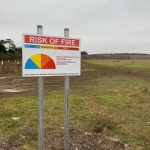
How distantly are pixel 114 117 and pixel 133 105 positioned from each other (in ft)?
8.13

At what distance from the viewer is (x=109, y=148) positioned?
7426 millimetres

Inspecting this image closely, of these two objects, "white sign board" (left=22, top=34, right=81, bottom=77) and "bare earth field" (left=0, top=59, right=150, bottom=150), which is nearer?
"white sign board" (left=22, top=34, right=81, bottom=77)

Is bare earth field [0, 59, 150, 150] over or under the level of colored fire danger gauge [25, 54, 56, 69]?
under

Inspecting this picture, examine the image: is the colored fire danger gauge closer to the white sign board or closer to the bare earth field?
the white sign board

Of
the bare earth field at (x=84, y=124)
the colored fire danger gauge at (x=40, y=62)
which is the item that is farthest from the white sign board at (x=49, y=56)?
the bare earth field at (x=84, y=124)

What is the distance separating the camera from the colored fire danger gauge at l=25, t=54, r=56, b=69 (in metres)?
5.80

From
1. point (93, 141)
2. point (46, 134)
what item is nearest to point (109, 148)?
point (93, 141)

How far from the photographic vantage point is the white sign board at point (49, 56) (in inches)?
227

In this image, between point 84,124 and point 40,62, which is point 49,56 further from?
point 84,124

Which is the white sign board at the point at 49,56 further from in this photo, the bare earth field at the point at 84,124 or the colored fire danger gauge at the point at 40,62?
the bare earth field at the point at 84,124

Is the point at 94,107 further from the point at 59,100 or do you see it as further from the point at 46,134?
the point at 46,134

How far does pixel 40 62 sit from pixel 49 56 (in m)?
0.20

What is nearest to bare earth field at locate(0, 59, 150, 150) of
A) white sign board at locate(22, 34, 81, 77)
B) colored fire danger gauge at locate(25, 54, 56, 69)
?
white sign board at locate(22, 34, 81, 77)

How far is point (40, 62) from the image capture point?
595cm
